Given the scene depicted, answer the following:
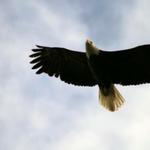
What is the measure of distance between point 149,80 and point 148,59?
59 centimetres

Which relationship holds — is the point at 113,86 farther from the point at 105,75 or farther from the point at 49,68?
the point at 49,68

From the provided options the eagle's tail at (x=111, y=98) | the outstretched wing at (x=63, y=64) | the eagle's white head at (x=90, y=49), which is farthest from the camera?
the outstretched wing at (x=63, y=64)

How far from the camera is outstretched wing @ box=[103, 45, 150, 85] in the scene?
61.5 feet

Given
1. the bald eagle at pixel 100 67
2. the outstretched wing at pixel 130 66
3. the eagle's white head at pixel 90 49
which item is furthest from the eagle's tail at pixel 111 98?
the eagle's white head at pixel 90 49

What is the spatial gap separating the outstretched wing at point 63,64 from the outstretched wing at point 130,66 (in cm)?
81

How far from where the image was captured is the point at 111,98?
18.8 m

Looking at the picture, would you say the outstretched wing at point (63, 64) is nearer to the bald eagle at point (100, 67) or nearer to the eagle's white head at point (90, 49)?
the bald eagle at point (100, 67)

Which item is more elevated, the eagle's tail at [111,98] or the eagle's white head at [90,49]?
the eagle's white head at [90,49]

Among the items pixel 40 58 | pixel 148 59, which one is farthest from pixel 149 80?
pixel 40 58

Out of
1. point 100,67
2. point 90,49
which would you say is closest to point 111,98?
point 100,67

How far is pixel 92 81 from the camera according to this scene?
1934 centimetres

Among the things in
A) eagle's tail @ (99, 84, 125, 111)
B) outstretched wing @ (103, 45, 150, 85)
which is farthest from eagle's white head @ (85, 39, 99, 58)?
eagle's tail @ (99, 84, 125, 111)

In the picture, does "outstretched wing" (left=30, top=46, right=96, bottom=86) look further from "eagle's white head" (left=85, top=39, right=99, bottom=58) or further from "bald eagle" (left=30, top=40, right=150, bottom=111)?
"eagle's white head" (left=85, top=39, right=99, bottom=58)

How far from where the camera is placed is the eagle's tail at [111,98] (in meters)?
18.7
